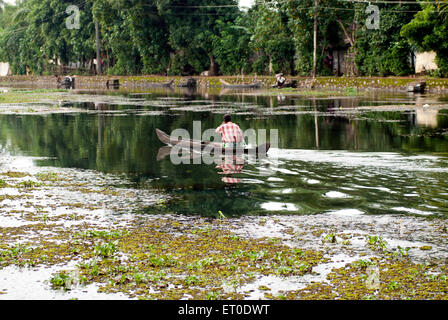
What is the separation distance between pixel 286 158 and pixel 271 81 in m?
40.2

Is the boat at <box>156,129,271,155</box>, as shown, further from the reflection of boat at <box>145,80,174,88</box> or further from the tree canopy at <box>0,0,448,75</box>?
the reflection of boat at <box>145,80,174,88</box>

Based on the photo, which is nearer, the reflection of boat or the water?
the water

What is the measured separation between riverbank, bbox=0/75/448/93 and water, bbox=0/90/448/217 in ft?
39.6

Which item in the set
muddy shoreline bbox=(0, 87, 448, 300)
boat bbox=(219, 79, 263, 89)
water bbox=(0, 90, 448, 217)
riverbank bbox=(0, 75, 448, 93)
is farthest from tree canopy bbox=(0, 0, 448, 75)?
muddy shoreline bbox=(0, 87, 448, 300)

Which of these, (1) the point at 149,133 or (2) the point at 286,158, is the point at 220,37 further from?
(2) the point at 286,158

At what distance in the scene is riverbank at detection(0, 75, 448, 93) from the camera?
136 ft

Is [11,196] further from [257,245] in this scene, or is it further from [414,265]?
[414,265]

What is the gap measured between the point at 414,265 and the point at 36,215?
581cm

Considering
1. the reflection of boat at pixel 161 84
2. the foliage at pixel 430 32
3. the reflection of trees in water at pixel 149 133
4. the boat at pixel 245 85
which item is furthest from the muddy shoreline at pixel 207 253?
the reflection of boat at pixel 161 84

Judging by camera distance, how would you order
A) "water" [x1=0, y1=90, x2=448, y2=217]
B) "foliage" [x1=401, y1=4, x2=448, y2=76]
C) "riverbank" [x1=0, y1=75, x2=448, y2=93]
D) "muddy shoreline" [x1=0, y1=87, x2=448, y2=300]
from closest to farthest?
"muddy shoreline" [x1=0, y1=87, x2=448, y2=300] → "water" [x1=0, y1=90, x2=448, y2=217] → "foliage" [x1=401, y1=4, x2=448, y2=76] → "riverbank" [x1=0, y1=75, x2=448, y2=93]

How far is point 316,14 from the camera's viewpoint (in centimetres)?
4719

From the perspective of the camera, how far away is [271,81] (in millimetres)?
55156
